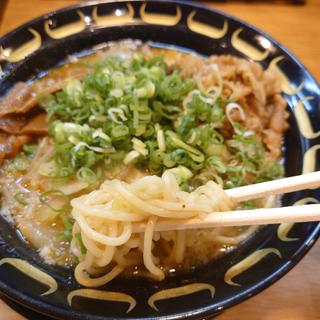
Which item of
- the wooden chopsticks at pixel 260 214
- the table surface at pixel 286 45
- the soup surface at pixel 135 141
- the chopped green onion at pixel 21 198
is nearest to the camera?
the wooden chopsticks at pixel 260 214

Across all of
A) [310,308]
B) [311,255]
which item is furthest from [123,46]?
[310,308]

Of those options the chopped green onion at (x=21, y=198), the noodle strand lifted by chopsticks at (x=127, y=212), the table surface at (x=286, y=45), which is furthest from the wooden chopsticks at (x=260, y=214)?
the chopped green onion at (x=21, y=198)

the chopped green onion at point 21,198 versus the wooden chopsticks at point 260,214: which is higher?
the chopped green onion at point 21,198

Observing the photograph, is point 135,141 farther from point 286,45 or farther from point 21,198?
point 286,45

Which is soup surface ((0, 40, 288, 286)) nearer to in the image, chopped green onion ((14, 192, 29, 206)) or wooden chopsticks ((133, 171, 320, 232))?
chopped green onion ((14, 192, 29, 206))

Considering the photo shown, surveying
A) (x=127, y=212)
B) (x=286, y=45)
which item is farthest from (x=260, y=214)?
(x=286, y=45)

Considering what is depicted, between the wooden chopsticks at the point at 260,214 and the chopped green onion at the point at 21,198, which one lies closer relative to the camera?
the wooden chopsticks at the point at 260,214

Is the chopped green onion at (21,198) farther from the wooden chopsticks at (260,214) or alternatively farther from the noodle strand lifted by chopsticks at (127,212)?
the wooden chopsticks at (260,214)
